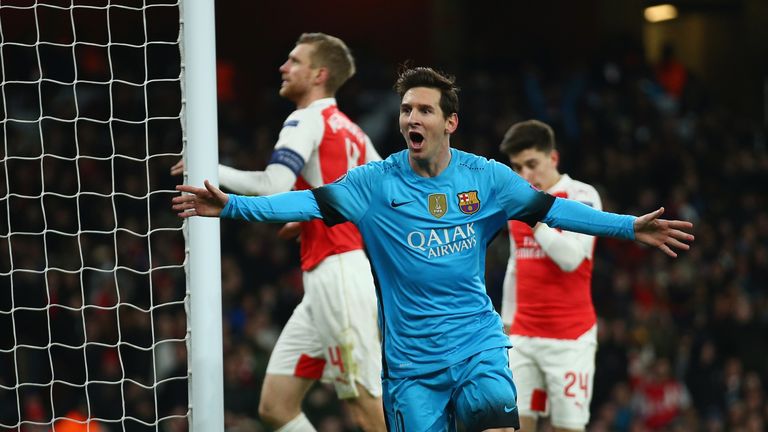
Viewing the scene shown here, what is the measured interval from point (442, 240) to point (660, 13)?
54.1 feet

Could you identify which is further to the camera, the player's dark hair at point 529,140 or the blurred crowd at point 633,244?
the blurred crowd at point 633,244

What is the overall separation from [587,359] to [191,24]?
293 cm

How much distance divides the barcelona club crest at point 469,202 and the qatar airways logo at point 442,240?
6 cm

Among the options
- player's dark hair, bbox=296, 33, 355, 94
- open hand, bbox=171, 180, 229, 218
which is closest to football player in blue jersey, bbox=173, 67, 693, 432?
open hand, bbox=171, 180, 229, 218

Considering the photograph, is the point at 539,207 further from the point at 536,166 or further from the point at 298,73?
the point at 298,73

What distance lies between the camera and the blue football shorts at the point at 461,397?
15.4 feet

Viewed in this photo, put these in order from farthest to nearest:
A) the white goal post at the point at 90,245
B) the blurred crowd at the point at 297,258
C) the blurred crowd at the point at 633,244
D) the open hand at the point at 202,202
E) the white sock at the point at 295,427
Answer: the blurred crowd at the point at 633,244 < the blurred crowd at the point at 297,258 < the white goal post at the point at 90,245 < the white sock at the point at 295,427 < the open hand at the point at 202,202

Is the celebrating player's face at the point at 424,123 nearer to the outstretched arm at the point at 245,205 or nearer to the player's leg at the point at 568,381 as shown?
the outstretched arm at the point at 245,205

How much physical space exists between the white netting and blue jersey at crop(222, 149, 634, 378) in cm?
466

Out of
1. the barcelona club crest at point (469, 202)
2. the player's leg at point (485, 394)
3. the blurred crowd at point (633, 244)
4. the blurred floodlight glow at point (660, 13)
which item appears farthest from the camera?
the blurred floodlight glow at point (660, 13)

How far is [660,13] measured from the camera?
66.3ft

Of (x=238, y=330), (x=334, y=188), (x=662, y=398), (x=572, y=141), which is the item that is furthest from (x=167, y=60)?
(x=334, y=188)

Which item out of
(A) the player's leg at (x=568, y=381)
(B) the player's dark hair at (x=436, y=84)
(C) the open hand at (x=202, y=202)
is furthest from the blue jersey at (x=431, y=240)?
(A) the player's leg at (x=568, y=381)

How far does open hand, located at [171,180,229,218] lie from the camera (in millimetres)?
4348
